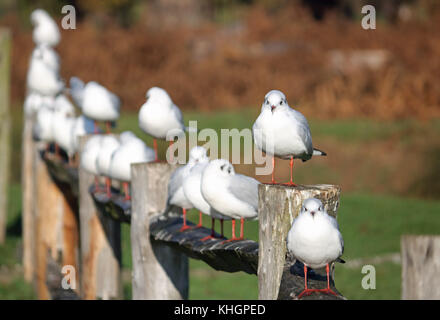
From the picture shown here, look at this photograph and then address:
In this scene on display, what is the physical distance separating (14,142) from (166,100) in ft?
35.3

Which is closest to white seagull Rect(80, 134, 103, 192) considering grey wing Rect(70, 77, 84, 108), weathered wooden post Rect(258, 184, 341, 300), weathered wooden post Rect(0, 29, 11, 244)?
grey wing Rect(70, 77, 84, 108)

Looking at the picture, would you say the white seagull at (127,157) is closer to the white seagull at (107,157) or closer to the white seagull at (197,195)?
the white seagull at (107,157)

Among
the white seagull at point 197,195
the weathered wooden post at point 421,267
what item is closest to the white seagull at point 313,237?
the white seagull at point 197,195

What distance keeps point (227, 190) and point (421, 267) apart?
1.43m

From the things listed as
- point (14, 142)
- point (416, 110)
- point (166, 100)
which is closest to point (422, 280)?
point (166, 100)

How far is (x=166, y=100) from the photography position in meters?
4.77

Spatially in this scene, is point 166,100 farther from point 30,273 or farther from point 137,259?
point 30,273

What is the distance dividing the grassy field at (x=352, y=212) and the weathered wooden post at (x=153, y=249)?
2478 millimetres

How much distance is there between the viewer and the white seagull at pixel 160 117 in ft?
15.4

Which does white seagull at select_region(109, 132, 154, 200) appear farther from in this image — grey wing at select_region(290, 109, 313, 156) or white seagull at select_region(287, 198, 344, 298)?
white seagull at select_region(287, 198, 344, 298)

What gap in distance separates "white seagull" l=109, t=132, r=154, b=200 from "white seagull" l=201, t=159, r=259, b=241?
120 cm

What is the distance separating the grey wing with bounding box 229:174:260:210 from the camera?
3.48 meters
